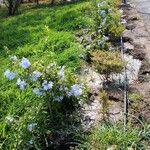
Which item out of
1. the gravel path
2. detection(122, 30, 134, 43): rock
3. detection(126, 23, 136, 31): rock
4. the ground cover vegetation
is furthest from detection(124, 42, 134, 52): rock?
the gravel path

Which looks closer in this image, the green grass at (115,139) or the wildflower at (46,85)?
the green grass at (115,139)

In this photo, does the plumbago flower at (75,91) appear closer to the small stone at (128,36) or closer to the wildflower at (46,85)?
the wildflower at (46,85)

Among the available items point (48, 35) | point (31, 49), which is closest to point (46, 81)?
point (31, 49)

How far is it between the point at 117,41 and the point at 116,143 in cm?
464

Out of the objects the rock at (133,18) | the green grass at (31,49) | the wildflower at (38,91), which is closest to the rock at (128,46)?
the green grass at (31,49)

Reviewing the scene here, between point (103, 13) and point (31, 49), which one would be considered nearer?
point (31, 49)

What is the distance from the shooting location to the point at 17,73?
5824mm

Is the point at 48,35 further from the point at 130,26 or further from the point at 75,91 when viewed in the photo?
the point at 75,91

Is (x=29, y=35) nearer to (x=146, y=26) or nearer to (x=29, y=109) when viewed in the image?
(x=146, y=26)

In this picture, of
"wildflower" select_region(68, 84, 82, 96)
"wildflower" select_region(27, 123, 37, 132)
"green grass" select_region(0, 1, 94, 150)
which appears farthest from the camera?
"wildflower" select_region(68, 84, 82, 96)

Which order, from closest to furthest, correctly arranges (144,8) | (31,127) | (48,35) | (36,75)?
(31,127), (36,75), (48,35), (144,8)

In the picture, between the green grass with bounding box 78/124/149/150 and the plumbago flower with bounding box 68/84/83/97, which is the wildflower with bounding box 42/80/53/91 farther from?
the green grass with bounding box 78/124/149/150

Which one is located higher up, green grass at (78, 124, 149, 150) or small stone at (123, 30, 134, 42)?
green grass at (78, 124, 149, 150)

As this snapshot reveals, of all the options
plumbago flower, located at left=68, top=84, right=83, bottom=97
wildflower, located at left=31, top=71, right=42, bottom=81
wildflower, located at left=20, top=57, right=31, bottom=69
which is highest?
wildflower, located at left=20, top=57, right=31, bottom=69
